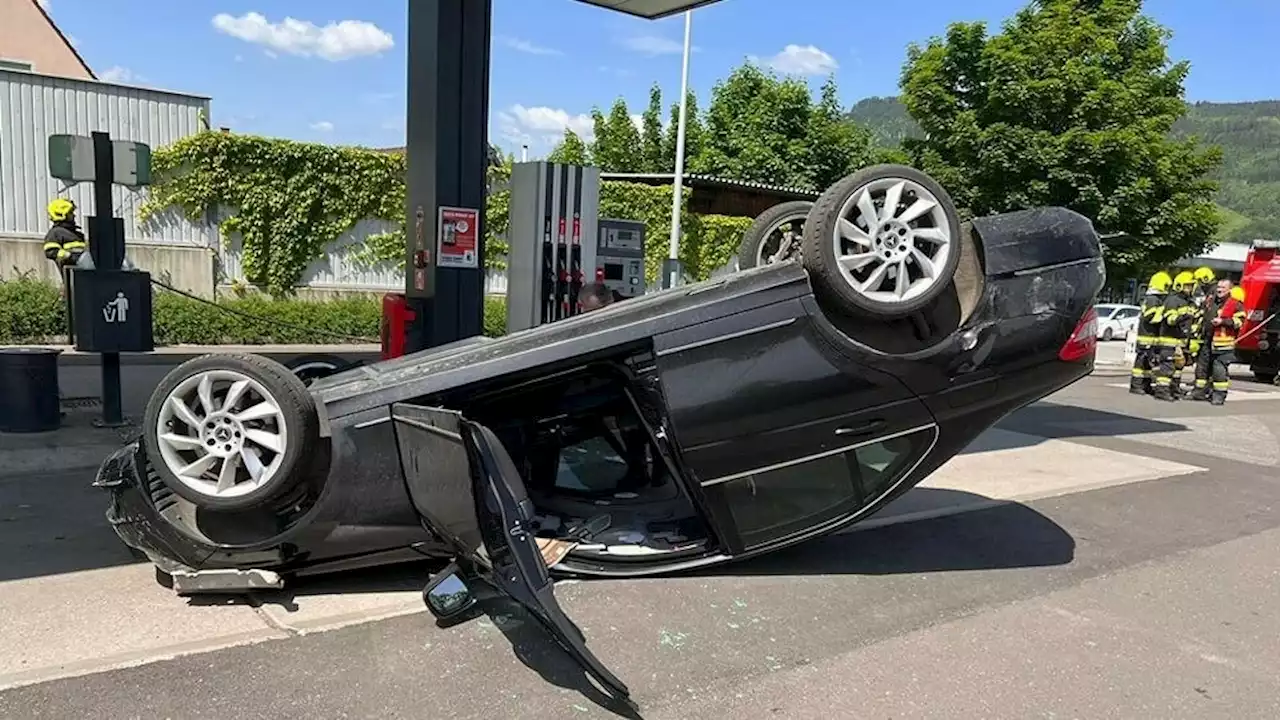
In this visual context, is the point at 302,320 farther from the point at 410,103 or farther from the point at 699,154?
the point at 699,154

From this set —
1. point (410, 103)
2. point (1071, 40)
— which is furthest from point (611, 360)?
point (1071, 40)

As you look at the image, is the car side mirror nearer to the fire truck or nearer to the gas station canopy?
the gas station canopy

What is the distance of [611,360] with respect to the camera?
156 inches

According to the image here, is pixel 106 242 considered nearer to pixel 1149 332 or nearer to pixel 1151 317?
pixel 1151 317

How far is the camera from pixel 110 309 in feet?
22.3

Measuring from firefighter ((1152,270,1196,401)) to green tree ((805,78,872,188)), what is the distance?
68.9 feet

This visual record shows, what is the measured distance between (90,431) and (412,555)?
418 centimetres

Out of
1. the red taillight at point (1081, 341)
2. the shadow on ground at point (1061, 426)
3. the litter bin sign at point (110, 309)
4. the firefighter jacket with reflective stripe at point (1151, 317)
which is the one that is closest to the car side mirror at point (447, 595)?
the red taillight at point (1081, 341)

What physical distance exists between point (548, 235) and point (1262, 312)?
14862mm

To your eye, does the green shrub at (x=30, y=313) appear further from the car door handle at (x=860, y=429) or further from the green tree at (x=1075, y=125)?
the green tree at (x=1075, y=125)

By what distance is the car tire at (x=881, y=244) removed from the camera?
397 centimetres

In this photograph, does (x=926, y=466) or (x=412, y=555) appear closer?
(x=412, y=555)

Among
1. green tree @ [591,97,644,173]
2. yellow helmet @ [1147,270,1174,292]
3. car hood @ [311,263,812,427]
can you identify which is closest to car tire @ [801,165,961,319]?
car hood @ [311,263,812,427]

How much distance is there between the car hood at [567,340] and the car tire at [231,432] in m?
0.18
